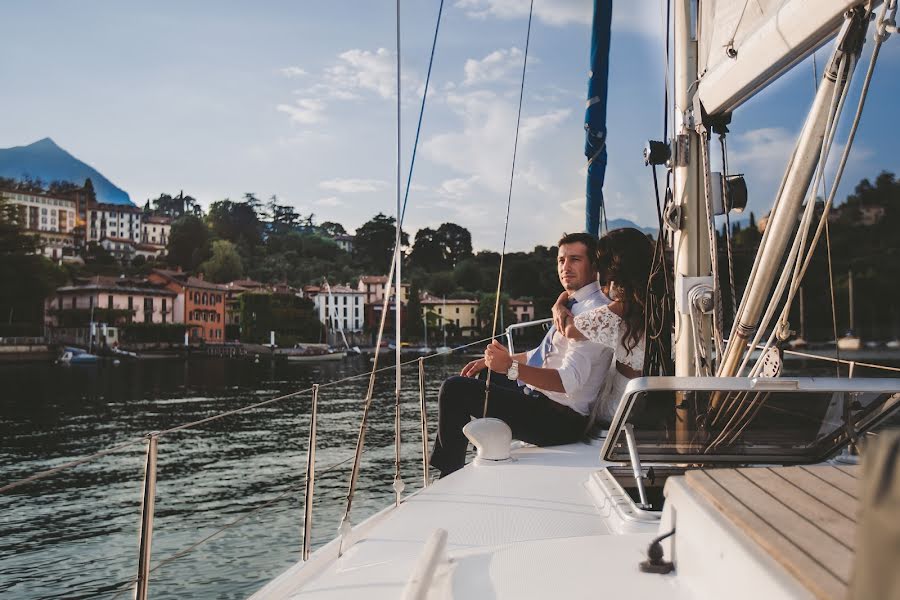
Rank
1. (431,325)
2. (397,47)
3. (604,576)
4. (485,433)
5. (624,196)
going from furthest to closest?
(431,325) < (624,196) < (397,47) < (485,433) < (604,576)

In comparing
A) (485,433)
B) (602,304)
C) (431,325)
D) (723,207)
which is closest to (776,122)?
(723,207)

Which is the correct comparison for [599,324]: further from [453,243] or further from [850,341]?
[453,243]

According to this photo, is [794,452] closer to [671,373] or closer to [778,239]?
[778,239]

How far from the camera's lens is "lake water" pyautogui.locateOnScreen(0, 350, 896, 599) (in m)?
8.39

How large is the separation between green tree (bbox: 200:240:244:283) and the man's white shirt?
82.8 m

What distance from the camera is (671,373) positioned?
2793 millimetres

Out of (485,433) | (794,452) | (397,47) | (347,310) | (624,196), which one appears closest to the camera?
(794,452)

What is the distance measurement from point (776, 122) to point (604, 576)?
2030 millimetres

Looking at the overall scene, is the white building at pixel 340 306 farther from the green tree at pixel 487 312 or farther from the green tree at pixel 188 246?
the green tree at pixel 188 246

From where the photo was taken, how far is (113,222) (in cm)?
10638

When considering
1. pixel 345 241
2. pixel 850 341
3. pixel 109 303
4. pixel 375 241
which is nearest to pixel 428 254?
pixel 375 241

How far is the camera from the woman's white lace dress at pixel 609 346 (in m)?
2.69

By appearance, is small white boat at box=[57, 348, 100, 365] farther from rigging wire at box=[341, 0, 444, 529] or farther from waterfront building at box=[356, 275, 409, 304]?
rigging wire at box=[341, 0, 444, 529]

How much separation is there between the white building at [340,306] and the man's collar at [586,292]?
2828 inches
